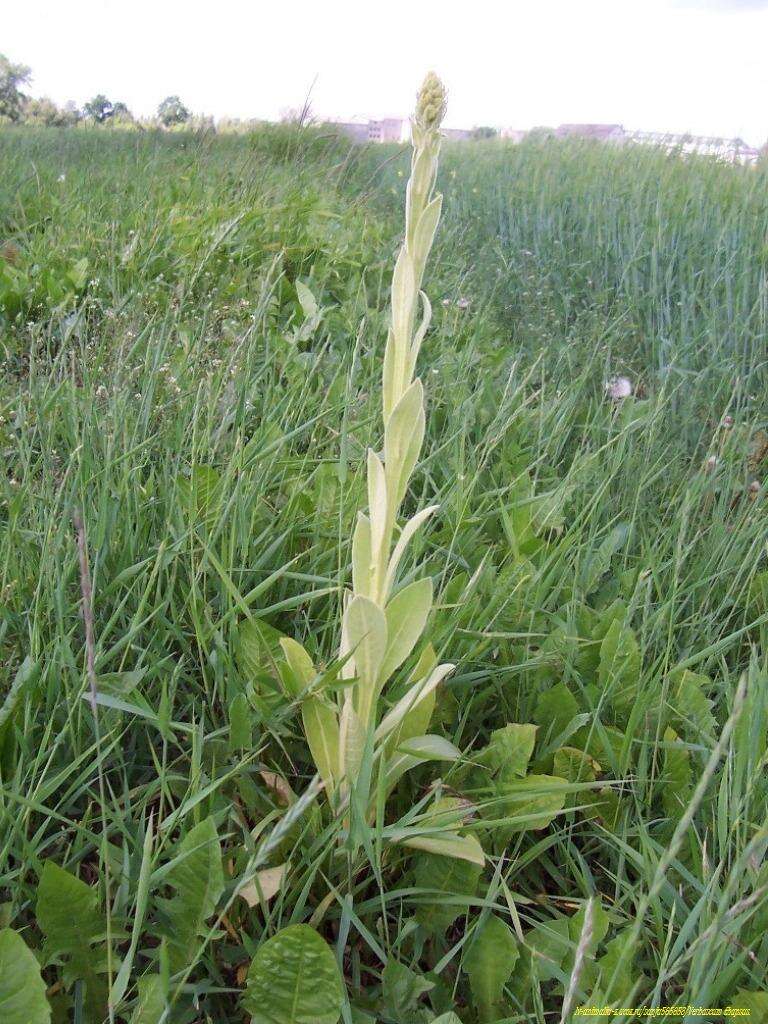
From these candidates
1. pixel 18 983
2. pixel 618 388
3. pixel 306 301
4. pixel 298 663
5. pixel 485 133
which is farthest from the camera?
pixel 485 133

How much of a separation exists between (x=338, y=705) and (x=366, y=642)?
0.56 ft

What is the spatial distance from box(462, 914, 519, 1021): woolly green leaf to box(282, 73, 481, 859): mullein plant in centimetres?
11

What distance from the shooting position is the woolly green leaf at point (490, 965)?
886mm

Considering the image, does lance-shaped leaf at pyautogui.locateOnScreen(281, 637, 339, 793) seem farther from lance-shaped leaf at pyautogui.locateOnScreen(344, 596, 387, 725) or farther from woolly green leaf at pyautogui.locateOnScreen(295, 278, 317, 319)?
woolly green leaf at pyautogui.locateOnScreen(295, 278, 317, 319)

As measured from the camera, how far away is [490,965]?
35.2 inches

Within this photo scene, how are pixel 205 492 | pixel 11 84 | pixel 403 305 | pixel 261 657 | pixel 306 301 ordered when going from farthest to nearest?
pixel 11 84, pixel 306 301, pixel 205 492, pixel 261 657, pixel 403 305

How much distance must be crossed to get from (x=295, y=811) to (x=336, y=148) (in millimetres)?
8493

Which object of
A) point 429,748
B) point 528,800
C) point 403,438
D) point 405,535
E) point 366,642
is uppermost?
point 403,438

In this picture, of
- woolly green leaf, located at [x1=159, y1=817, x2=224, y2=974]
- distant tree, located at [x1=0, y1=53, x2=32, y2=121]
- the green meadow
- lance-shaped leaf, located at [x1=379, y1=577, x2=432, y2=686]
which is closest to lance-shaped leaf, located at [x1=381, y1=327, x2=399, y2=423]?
lance-shaped leaf, located at [x1=379, y1=577, x2=432, y2=686]

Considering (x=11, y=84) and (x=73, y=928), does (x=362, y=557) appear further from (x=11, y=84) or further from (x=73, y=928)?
(x=11, y=84)

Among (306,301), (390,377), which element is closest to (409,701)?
(390,377)

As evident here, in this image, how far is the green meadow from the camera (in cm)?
85

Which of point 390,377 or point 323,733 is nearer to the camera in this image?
point 390,377

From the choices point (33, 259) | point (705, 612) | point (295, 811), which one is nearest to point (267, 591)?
point (295, 811)
